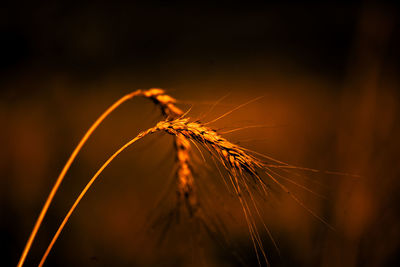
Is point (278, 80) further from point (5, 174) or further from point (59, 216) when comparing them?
point (5, 174)

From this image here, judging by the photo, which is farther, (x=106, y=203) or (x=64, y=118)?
(x=64, y=118)

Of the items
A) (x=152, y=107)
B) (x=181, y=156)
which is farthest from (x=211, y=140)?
(x=152, y=107)

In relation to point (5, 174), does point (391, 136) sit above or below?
above

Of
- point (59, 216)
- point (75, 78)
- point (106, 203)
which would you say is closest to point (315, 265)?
point (106, 203)

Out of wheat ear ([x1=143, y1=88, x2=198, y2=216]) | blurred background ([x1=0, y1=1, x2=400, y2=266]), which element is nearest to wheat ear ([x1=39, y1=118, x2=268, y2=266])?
wheat ear ([x1=143, y1=88, x2=198, y2=216])

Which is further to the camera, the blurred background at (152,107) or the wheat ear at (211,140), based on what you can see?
the blurred background at (152,107)

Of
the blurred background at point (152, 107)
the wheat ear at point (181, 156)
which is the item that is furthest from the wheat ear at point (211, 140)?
the blurred background at point (152, 107)

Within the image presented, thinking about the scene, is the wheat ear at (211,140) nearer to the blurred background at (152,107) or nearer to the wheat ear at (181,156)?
the wheat ear at (181,156)

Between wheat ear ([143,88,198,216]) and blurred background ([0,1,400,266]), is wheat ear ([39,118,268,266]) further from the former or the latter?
blurred background ([0,1,400,266])

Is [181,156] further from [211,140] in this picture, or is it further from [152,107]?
[152,107]
